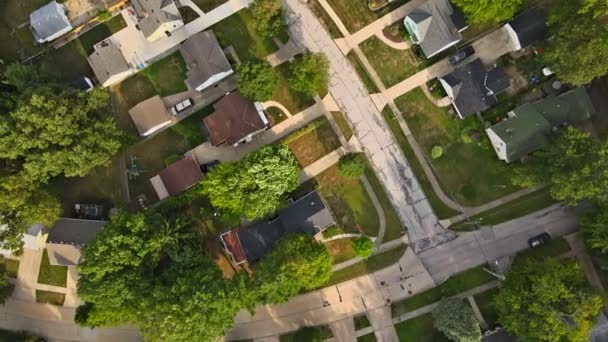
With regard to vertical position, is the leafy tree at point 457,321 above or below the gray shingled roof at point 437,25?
below

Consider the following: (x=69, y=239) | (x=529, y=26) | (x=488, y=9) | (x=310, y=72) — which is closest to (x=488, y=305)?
(x=529, y=26)

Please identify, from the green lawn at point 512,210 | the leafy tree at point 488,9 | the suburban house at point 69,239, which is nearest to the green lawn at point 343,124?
the green lawn at point 512,210

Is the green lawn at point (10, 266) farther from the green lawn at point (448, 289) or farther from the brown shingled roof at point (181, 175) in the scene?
the green lawn at point (448, 289)

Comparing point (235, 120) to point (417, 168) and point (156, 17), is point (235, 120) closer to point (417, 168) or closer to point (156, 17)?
point (156, 17)

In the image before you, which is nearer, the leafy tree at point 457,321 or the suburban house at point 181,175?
the leafy tree at point 457,321

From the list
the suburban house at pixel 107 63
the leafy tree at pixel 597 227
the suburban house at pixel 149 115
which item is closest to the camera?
the leafy tree at pixel 597 227

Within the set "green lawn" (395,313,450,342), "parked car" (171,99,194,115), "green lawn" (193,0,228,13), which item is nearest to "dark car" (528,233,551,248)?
"green lawn" (395,313,450,342)

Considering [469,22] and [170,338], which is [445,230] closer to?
[469,22]
